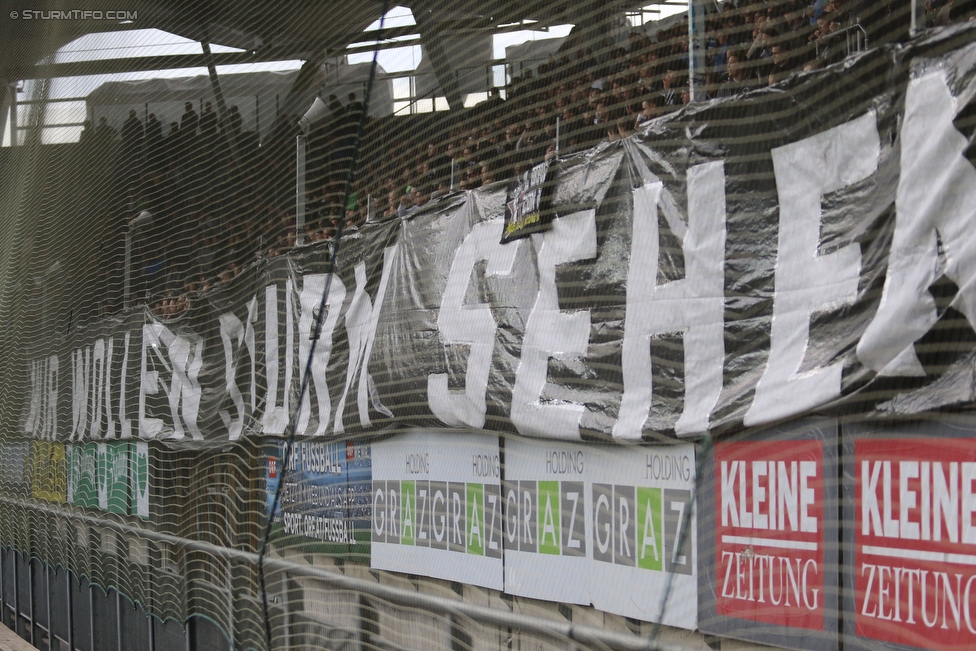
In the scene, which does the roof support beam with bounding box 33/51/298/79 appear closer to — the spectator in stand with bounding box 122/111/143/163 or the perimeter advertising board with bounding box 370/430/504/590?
the spectator in stand with bounding box 122/111/143/163

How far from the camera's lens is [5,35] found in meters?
8.70

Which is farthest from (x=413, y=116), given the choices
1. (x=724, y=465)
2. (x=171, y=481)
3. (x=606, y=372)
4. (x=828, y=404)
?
(x=171, y=481)

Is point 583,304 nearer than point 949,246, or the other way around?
point 949,246

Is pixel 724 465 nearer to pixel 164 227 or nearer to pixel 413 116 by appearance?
pixel 413 116

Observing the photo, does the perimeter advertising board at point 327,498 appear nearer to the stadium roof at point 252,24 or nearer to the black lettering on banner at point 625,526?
the black lettering on banner at point 625,526

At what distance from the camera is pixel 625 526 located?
292cm

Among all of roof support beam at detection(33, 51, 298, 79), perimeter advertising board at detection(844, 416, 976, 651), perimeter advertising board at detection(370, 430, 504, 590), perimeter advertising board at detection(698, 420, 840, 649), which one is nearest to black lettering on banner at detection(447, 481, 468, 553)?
perimeter advertising board at detection(370, 430, 504, 590)

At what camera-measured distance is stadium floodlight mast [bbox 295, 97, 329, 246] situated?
4688 mm

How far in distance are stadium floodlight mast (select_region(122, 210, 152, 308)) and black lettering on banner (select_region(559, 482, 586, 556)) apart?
4.53m

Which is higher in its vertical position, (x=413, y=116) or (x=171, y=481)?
(x=413, y=116)

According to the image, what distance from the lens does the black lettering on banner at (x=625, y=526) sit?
2889 millimetres

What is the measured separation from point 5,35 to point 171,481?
4763 mm

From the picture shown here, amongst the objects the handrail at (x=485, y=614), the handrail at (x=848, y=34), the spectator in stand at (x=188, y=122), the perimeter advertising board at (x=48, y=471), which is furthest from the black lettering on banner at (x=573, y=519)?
the perimeter advertising board at (x=48, y=471)

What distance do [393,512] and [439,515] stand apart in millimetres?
316
